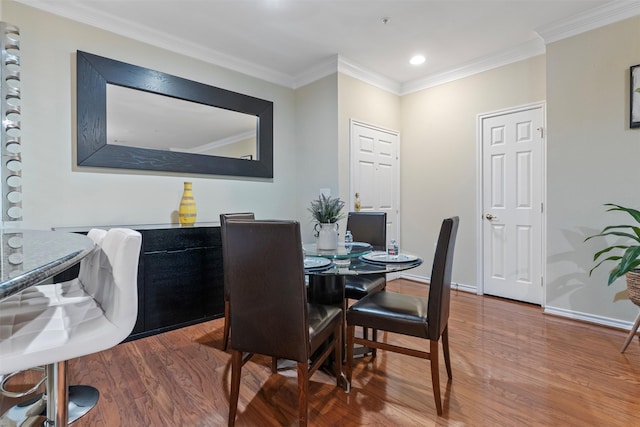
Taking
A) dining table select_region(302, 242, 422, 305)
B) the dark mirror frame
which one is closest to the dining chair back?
dining table select_region(302, 242, 422, 305)

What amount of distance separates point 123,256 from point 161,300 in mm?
1650

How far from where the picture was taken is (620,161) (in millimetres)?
2637

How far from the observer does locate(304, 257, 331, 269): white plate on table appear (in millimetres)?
1775

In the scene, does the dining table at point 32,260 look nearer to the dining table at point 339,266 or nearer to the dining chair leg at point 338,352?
the dining table at point 339,266

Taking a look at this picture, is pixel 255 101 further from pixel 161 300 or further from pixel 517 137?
pixel 517 137

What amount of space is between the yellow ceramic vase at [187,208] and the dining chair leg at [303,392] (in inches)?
82.0

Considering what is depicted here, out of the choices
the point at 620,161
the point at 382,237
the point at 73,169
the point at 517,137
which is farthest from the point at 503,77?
the point at 73,169

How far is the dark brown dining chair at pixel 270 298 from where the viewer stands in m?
1.42

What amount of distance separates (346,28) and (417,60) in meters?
1.10

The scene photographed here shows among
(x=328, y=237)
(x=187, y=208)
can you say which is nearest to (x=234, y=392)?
(x=328, y=237)

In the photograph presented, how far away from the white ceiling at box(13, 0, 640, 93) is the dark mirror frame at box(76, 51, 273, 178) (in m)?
0.34

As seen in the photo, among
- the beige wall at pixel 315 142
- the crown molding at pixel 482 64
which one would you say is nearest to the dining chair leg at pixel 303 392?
the beige wall at pixel 315 142

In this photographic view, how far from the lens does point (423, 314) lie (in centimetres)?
170

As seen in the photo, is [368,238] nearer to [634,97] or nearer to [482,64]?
[634,97]
